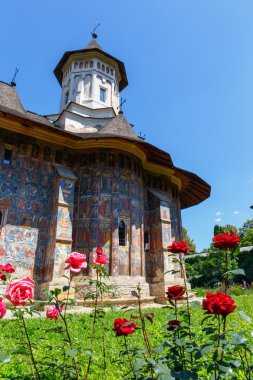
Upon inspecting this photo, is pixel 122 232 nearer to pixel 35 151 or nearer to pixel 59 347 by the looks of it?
pixel 35 151

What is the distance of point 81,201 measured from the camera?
39.2ft

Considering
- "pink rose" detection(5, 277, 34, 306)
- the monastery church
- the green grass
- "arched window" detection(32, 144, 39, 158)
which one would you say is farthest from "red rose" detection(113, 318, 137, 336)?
"arched window" detection(32, 144, 39, 158)

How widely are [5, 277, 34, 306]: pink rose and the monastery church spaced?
8.12 m

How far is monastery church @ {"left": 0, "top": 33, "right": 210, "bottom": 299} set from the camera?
10469mm

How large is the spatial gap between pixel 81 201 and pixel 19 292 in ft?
33.7

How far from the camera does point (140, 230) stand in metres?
12.4

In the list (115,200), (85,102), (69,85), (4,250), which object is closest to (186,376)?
(4,250)

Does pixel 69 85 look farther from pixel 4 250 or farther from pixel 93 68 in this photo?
pixel 4 250

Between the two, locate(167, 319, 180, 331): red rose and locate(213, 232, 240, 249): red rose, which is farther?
locate(167, 319, 180, 331): red rose

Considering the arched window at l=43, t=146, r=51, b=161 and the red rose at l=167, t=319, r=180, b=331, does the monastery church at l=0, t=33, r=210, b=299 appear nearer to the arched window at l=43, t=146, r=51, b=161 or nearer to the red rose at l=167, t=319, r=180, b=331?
the arched window at l=43, t=146, r=51, b=161

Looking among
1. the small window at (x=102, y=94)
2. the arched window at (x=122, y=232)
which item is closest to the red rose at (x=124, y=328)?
the arched window at (x=122, y=232)

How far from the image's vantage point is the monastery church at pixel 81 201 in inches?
412

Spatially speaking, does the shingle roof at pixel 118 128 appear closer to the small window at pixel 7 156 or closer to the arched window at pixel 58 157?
the arched window at pixel 58 157

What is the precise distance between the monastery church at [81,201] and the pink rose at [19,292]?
8123 millimetres
